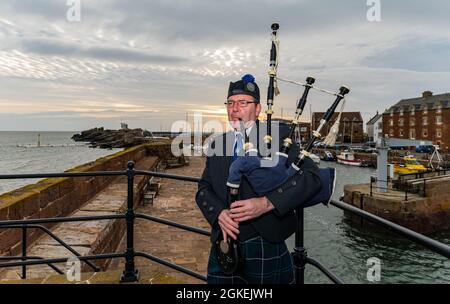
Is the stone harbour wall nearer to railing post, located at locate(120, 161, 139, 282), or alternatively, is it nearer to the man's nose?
railing post, located at locate(120, 161, 139, 282)

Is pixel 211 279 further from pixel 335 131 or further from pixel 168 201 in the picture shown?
pixel 168 201

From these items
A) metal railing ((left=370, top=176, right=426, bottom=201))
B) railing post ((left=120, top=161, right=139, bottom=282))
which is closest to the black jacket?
railing post ((left=120, top=161, right=139, bottom=282))

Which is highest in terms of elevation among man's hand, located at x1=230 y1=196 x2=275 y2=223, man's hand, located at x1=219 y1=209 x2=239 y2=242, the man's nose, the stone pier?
the man's nose

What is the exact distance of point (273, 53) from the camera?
82.3 inches

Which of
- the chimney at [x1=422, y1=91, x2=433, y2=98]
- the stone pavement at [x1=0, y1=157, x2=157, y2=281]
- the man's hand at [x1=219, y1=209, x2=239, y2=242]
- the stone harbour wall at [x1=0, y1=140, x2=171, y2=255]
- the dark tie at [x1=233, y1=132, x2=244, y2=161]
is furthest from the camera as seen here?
the chimney at [x1=422, y1=91, x2=433, y2=98]

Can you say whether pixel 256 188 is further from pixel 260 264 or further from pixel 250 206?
pixel 260 264

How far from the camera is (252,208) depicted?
1.92m

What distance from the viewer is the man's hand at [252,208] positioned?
1.92 metres

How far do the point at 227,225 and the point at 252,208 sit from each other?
0.19 meters

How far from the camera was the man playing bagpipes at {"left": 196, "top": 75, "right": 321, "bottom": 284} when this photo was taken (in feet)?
6.26

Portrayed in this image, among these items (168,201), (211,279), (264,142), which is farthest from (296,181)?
(168,201)

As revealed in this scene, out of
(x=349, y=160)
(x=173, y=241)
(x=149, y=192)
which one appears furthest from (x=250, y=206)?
(x=349, y=160)
